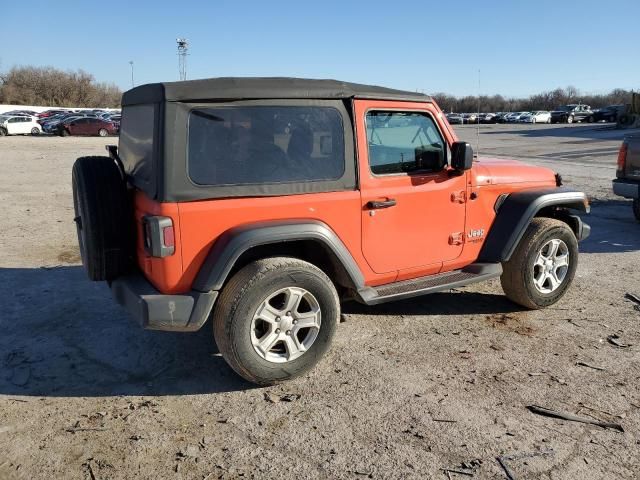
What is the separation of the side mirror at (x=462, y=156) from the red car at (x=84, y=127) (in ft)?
123

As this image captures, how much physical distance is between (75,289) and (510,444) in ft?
14.2

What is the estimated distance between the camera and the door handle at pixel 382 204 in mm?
3848

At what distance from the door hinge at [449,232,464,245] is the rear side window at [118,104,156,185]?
2.43 metres

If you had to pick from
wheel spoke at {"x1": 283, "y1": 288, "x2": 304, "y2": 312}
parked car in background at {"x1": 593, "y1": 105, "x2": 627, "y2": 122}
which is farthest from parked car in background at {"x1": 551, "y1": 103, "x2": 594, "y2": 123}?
wheel spoke at {"x1": 283, "y1": 288, "x2": 304, "y2": 312}

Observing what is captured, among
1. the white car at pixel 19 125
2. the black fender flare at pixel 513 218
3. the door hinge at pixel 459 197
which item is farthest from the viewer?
the white car at pixel 19 125

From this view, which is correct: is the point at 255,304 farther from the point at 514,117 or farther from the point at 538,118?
the point at 514,117

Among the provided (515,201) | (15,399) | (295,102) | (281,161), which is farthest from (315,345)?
(515,201)

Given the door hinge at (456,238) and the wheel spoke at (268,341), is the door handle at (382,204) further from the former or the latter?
the wheel spoke at (268,341)

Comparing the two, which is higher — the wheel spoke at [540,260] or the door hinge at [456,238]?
the door hinge at [456,238]

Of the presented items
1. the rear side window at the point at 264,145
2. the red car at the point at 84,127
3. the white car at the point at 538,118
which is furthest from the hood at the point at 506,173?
the white car at the point at 538,118

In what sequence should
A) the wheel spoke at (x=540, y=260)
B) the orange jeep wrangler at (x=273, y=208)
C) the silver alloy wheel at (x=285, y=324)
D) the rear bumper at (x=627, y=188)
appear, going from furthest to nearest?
the rear bumper at (x=627, y=188) → the wheel spoke at (x=540, y=260) → the silver alloy wheel at (x=285, y=324) → the orange jeep wrangler at (x=273, y=208)

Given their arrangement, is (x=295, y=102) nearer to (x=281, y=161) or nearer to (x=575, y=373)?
(x=281, y=161)

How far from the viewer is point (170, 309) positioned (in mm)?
3250

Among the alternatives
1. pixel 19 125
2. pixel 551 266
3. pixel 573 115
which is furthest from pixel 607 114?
pixel 551 266
